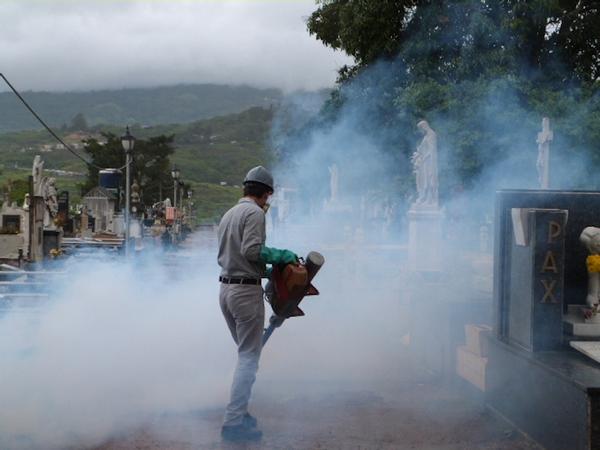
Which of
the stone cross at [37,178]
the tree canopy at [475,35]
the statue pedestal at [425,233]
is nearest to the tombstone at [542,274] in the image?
the statue pedestal at [425,233]

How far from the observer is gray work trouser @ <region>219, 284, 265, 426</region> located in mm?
4957

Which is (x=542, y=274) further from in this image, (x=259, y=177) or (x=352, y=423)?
(x=259, y=177)

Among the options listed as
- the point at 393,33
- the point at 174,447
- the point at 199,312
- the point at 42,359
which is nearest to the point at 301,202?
the point at 393,33

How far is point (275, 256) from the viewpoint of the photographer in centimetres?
491

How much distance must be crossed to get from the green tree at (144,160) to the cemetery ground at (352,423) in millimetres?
66399

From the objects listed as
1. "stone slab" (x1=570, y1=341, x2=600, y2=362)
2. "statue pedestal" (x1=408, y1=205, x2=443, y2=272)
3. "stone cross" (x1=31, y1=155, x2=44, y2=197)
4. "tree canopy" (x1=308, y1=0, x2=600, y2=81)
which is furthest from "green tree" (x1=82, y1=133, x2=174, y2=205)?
"stone slab" (x1=570, y1=341, x2=600, y2=362)

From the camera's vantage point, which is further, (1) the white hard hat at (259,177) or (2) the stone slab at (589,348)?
(1) the white hard hat at (259,177)

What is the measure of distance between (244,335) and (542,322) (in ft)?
7.14

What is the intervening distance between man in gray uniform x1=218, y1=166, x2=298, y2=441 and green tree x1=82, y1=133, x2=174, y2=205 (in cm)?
6729

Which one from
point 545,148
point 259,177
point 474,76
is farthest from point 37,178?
point 259,177

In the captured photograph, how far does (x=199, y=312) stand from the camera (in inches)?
329

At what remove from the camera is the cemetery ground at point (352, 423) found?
486cm

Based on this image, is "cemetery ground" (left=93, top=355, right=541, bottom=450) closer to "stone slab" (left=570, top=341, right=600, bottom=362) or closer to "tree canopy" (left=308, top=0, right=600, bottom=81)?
"stone slab" (left=570, top=341, right=600, bottom=362)

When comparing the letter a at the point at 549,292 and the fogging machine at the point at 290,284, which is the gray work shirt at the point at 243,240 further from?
the letter a at the point at 549,292
